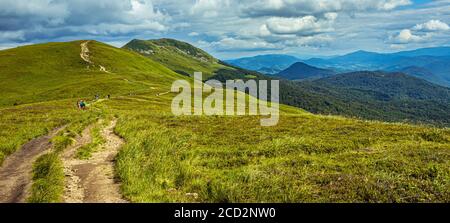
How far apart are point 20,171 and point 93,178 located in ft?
13.4

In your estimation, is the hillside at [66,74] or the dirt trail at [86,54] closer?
the hillside at [66,74]

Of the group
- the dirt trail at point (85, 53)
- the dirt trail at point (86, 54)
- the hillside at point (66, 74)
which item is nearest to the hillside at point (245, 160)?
the hillside at point (66, 74)

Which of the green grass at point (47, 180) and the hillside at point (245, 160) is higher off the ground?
the green grass at point (47, 180)

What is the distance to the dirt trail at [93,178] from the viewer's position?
1387cm

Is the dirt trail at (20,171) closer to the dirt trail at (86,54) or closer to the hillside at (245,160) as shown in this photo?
the hillside at (245,160)

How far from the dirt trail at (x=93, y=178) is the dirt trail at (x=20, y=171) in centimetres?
156

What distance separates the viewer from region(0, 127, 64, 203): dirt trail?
14.2 m

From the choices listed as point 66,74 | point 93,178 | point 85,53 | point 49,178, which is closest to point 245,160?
point 93,178

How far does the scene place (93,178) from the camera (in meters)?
16.5

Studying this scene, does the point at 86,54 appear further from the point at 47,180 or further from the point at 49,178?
the point at 47,180

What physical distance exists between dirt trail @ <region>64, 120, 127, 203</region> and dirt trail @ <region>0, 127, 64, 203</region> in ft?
5.12

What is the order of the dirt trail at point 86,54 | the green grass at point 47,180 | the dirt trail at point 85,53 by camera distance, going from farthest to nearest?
the dirt trail at point 85,53
the dirt trail at point 86,54
the green grass at point 47,180
